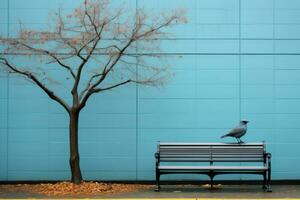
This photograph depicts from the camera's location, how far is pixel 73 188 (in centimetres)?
1166

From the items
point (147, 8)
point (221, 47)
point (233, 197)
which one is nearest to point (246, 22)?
point (221, 47)

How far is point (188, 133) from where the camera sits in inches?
510

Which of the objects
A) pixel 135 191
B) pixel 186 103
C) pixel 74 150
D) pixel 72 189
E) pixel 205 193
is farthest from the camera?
pixel 186 103

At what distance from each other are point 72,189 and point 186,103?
10.4 ft

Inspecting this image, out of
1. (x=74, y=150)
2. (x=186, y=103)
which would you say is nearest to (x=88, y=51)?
(x=74, y=150)

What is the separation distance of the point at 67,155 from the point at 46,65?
203 centimetres

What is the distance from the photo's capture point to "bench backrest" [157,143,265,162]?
39.8 feet

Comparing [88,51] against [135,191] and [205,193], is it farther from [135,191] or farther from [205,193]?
[205,193]

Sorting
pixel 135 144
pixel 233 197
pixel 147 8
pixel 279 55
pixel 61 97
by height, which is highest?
pixel 147 8

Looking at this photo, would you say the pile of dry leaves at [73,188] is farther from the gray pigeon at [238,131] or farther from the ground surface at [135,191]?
the gray pigeon at [238,131]

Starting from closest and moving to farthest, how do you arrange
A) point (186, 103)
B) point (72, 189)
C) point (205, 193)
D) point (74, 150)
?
1. point (205, 193)
2. point (72, 189)
3. point (74, 150)
4. point (186, 103)

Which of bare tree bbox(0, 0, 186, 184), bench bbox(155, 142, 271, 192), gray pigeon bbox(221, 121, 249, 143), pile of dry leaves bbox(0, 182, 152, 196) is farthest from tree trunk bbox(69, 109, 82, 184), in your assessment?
gray pigeon bbox(221, 121, 249, 143)

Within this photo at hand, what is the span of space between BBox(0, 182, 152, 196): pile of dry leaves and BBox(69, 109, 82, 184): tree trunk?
169 mm

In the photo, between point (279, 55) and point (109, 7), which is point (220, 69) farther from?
point (109, 7)
